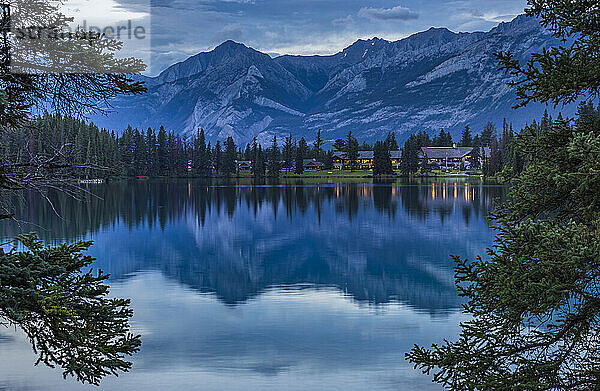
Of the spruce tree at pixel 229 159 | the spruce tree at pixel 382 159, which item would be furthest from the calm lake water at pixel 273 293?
the spruce tree at pixel 229 159

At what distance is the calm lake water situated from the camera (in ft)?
60.1

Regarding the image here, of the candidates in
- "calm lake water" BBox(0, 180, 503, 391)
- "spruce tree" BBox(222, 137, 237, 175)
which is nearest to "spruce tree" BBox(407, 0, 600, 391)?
"calm lake water" BBox(0, 180, 503, 391)

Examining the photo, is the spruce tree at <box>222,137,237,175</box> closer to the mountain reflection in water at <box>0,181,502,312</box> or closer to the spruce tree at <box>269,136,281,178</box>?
the spruce tree at <box>269,136,281,178</box>

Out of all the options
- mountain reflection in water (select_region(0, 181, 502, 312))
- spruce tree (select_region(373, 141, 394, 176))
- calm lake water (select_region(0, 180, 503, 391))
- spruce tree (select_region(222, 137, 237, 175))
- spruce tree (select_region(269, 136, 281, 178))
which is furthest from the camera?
spruce tree (select_region(222, 137, 237, 175))

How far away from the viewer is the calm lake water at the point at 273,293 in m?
18.3

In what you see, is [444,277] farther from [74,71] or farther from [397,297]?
[74,71]

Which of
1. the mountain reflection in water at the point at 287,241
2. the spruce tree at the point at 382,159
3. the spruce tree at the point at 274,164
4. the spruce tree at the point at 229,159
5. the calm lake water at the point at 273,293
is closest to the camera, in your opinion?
the calm lake water at the point at 273,293

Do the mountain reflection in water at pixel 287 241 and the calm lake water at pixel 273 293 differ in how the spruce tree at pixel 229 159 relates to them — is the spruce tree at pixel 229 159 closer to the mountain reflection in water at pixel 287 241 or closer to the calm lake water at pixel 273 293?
the mountain reflection in water at pixel 287 241

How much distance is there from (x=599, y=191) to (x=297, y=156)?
179771mm

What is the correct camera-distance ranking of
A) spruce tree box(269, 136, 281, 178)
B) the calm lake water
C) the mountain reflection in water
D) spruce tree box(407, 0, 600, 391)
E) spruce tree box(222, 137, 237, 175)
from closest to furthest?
1. spruce tree box(407, 0, 600, 391)
2. the calm lake water
3. the mountain reflection in water
4. spruce tree box(269, 136, 281, 178)
5. spruce tree box(222, 137, 237, 175)

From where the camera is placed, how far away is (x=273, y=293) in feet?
101

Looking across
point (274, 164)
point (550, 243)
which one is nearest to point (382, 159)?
point (274, 164)

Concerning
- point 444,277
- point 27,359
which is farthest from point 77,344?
point 444,277

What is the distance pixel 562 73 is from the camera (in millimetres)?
10367
